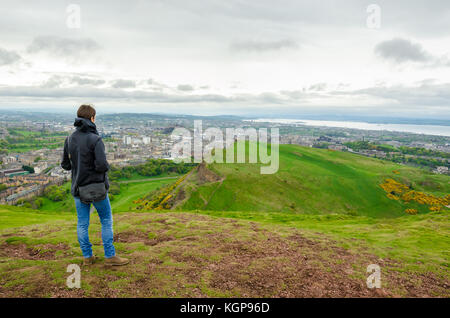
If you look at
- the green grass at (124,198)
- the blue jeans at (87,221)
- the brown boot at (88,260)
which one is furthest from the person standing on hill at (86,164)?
the green grass at (124,198)

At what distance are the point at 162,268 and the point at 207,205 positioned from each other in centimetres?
3964

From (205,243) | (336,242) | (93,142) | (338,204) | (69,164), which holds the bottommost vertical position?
(338,204)

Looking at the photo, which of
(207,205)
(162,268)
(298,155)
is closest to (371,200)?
(298,155)

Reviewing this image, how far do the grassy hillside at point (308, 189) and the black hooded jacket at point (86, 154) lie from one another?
38.1 m

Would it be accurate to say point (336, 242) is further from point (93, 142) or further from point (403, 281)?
point (93, 142)

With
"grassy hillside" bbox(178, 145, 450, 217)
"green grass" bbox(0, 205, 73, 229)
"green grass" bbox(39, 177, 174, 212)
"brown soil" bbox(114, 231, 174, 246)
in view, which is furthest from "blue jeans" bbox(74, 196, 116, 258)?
"green grass" bbox(39, 177, 174, 212)

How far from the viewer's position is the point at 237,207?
159 feet

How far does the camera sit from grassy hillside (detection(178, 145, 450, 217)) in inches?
1975

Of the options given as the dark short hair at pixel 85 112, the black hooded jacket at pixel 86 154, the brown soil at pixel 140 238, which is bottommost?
the brown soil at pixel 140 238

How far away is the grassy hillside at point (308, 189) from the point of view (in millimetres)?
50156

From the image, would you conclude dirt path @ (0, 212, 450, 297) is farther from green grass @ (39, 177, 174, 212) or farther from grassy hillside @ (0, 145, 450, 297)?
green grass @ (39, 177, 174, 212)

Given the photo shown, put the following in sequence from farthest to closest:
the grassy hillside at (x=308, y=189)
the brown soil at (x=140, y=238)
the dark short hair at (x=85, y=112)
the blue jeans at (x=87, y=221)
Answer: the grassy hillside at (x=308, y=189) < the brown soil at (x=140, y=238) < the blue jeans at (x=87, y=221) < the dark short hair at (x=85, y=112)

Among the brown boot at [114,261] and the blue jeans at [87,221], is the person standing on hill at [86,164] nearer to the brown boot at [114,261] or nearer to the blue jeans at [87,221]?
the blue jeans at [87,221]

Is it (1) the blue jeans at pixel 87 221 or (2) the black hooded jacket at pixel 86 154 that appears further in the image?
(1) the blue jeans at pixel 87 221
